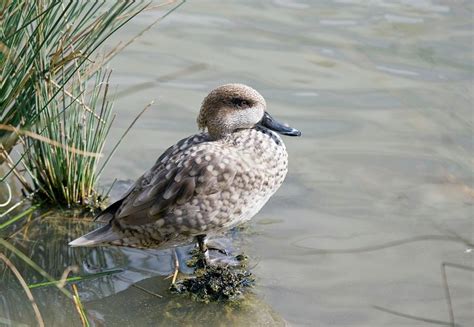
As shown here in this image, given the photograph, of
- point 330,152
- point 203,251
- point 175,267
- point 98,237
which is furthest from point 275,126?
point 330,152

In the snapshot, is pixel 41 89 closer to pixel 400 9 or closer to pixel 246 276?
pixel 246 276

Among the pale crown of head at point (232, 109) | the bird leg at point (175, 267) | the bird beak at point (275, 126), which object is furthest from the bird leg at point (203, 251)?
the bird beak at point (275, 126)

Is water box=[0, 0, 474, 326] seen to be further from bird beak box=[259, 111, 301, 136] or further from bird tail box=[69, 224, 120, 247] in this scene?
bird beak box=[259, 111, 301, 136]

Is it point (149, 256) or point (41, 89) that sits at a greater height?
point (41, 89)

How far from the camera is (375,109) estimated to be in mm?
6270

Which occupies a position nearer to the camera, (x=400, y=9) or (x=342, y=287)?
(x=342, y=287)

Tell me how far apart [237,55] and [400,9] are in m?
1.56

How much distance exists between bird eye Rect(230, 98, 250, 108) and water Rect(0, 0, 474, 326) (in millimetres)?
555

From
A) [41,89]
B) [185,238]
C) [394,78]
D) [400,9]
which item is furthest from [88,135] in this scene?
[400,9]

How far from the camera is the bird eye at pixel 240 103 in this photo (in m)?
4.65

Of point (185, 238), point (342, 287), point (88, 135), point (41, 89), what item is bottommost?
point (342, 287)

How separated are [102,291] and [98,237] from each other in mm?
268

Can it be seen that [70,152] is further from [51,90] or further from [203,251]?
[203,251]

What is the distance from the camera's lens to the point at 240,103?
15.3 feet
